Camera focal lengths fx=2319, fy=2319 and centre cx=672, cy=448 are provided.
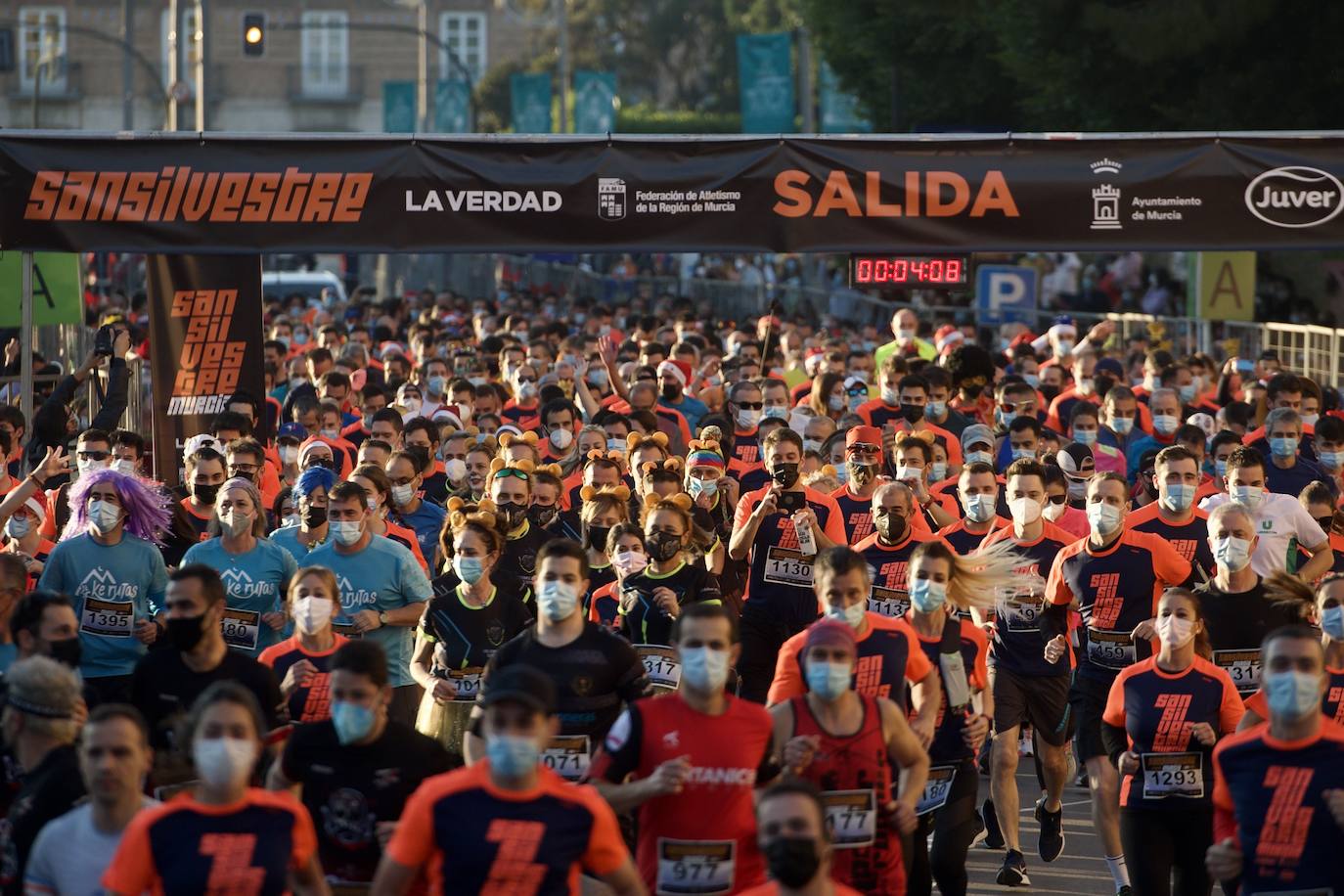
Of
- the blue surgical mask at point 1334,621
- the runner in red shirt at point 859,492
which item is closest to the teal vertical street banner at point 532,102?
the runner in red shirt at point 859,492

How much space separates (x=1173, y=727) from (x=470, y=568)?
2.93 meters

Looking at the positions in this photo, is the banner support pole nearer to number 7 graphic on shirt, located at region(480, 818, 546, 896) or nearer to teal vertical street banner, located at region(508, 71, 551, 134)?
number 7 graphic on shirt, located at region(480, 818, 546, 896)

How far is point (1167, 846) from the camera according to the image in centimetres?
920

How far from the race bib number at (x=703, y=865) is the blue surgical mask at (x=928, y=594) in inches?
90.7

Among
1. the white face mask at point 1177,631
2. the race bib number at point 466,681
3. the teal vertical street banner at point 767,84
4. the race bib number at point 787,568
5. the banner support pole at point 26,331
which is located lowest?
the race bib number at point 466,681

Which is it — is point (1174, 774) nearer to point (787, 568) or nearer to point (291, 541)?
point (787, 568)

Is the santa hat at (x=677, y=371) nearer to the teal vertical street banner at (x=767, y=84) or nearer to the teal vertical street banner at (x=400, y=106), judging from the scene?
the teal vertical street banner at (x=767, y=84)

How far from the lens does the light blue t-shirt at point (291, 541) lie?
10978mm

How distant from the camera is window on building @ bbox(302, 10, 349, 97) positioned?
86500mm

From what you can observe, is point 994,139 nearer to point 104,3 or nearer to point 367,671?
point 367,671

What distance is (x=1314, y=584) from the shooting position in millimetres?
11016

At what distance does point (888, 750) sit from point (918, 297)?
28.2m

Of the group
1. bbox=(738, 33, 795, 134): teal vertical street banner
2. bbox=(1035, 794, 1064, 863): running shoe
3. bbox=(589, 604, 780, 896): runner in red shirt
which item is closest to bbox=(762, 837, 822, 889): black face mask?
bbox=(589, 604, 780, 896): runner in red shirt

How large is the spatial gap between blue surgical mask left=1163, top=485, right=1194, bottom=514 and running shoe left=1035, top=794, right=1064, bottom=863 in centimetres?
155
